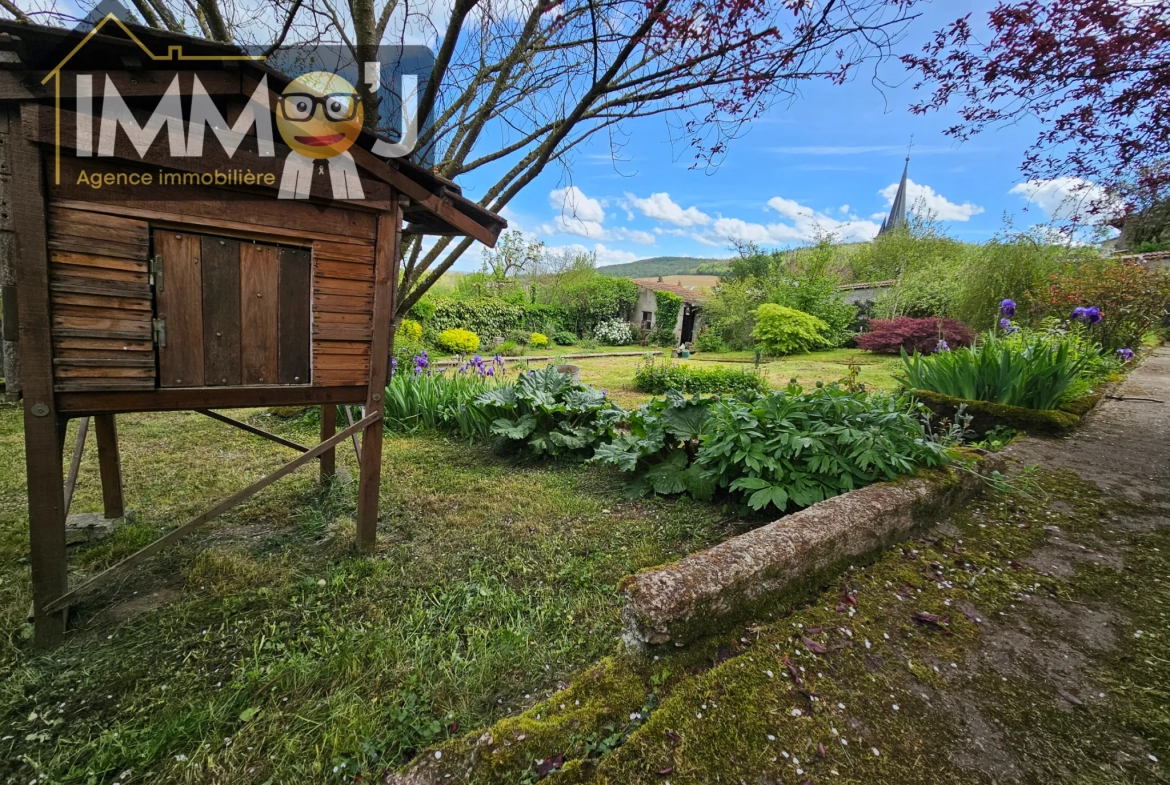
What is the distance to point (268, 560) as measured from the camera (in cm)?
249

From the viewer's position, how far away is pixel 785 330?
15.1m

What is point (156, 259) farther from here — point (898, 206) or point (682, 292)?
point (898, 206)

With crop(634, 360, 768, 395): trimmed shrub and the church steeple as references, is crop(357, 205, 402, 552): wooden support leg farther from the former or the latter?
the church steeple

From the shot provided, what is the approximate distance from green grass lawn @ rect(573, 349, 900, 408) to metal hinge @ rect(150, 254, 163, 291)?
248 inches

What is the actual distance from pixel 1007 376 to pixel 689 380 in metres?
5.18

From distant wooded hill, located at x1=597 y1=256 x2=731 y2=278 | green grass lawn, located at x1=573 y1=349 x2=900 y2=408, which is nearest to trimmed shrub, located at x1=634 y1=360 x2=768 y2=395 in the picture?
green grass lawn, located at x1=573 y1=349 x2=900 y2=408

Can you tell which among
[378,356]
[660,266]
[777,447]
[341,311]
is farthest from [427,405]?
[660,266]

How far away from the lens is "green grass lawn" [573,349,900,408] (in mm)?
9039

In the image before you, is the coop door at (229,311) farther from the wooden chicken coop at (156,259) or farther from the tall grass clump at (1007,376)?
the tall grass clump at (1007,376)

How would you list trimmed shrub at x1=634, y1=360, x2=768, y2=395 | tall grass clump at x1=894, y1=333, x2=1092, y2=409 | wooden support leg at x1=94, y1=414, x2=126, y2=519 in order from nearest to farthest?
wooden support leg at x1=94, y1=414, x2=126, y2=519, tall grass clump at x1=894, y1=333, x2=1092, y2=409, trimmed shrub at x1=634, y1=360, x2=768, y2=395

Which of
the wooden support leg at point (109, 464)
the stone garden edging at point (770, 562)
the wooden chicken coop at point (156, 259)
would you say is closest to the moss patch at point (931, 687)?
the stone garden edging at point (770, 562)

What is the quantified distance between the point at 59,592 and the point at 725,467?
3.23 meters

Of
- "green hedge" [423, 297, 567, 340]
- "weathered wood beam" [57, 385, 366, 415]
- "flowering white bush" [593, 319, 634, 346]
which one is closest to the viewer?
"weathered wood beam" [57, 385, 366, 415]

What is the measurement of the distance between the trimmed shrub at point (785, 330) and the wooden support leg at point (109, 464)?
15442 millimetres
